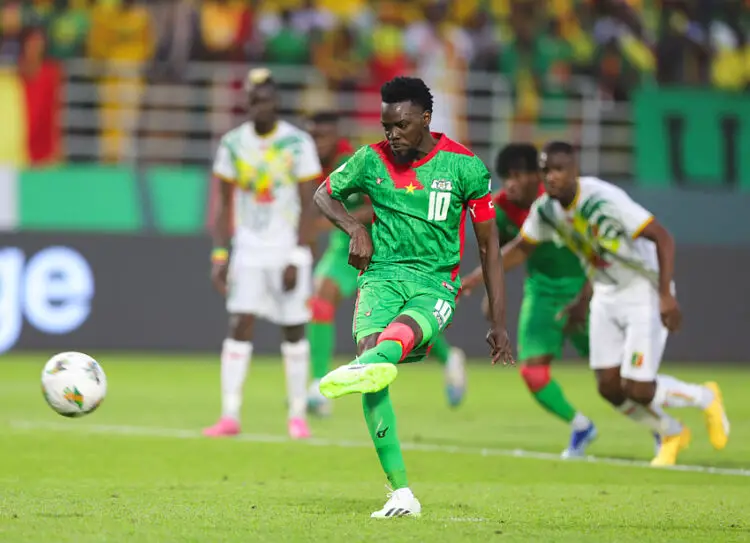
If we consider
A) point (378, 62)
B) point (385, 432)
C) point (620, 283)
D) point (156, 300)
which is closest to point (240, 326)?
point (620, 283)

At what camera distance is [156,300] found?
1859 cm

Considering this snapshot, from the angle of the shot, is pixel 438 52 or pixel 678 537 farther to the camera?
pixel 438 52

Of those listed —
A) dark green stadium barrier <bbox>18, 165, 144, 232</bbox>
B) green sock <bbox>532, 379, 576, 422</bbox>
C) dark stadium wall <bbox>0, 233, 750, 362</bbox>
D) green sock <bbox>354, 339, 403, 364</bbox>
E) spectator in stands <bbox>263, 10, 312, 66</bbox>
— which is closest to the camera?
green sock <bbox>354, 339, 403, 364</bbox>

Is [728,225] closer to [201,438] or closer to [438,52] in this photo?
[438,52]

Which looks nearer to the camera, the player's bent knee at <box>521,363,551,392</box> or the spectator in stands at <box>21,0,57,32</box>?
the player's bent knee at <box>521,363,551,392</box>

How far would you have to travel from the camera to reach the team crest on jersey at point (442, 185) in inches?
295

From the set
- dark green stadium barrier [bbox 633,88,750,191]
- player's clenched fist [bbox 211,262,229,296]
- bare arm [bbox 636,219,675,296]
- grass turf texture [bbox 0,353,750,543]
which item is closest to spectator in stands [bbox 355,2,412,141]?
dark green stadium barrier [bbox 633,88,750,191]

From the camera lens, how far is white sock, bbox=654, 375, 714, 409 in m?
10.4

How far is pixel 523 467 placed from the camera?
10016mm

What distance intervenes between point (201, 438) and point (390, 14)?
10.6 metres

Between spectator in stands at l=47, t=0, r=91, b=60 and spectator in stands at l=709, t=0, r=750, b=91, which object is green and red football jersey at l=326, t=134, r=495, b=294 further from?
spectator in stands at l=709, t=0, r=750, b=91

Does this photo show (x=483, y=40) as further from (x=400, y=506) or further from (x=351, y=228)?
(x=400, y=506)

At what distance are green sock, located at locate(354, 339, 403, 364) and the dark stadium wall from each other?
11.5m

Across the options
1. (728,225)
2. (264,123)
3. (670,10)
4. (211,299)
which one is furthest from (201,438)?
(670,10)
